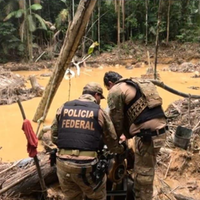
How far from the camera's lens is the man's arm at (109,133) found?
266cm

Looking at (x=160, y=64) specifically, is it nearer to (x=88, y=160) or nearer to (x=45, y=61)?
(x=45, y=61)

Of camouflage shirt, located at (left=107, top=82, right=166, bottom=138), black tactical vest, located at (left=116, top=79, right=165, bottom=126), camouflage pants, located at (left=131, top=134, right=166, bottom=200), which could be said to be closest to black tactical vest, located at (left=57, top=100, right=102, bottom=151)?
camouflage shirt, located at (left=107, top=82, right=166, bottom=138)

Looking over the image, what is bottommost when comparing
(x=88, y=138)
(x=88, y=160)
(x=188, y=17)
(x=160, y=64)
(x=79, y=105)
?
(x=160, y=64)

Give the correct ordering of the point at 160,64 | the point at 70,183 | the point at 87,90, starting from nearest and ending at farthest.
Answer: the point at 70,183, the point at 87,90, the point at 160,64

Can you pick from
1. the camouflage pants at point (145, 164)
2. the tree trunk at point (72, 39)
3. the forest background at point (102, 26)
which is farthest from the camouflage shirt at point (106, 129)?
the forest background at point (102, 26)

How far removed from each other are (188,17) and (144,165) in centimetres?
2329

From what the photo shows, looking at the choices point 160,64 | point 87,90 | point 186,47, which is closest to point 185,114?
point 87,90

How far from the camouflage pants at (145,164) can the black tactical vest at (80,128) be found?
0.67 meters

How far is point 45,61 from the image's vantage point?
22.1 metres

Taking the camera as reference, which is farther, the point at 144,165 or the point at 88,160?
the point at 144,165

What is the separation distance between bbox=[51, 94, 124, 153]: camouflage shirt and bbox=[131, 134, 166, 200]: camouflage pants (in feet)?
0.81

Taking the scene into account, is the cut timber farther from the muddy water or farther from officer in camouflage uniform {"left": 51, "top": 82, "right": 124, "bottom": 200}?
officer in camouflage uniform {"left": 51, "top": 82, "right": 124, "bottom": 200}

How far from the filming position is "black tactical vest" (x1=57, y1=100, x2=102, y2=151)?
2566mm

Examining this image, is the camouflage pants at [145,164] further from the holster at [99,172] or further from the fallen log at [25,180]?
the fallen log at [25,180]
